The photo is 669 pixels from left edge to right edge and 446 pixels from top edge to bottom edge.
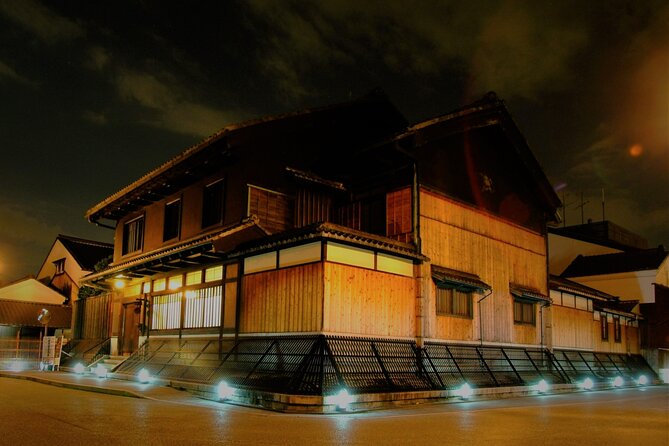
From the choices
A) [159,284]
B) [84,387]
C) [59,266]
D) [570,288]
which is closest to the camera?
[84,387]

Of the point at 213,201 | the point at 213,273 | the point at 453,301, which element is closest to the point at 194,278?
the point at 213,273

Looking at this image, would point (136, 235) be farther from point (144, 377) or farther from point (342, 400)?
point (342, 400)

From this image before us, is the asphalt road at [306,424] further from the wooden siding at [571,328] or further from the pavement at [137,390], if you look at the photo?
the wooden siding at [571,328]

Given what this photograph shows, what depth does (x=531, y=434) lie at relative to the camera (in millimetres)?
9859

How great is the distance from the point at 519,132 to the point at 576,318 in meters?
9.92

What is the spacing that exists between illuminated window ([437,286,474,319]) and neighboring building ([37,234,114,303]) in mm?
32271

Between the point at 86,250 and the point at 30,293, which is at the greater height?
the point at 86,250

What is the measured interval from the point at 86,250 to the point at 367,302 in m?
38.8

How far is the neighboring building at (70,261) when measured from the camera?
147 ft

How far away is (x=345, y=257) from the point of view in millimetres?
15695

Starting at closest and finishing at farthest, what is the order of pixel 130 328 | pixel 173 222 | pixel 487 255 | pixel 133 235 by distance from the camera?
pixel 487 255, pixel 173 222, pixel 130 328, pixel 133 235

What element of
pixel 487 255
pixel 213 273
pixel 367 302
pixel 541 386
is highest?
pixel 487 255

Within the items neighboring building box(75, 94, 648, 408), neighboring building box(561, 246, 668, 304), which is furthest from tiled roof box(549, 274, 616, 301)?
neighboring building box(561, 246, 668, 304)

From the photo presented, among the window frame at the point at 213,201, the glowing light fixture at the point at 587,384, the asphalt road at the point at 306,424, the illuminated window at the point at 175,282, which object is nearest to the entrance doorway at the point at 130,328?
the illuminated window at the point at 175,282
